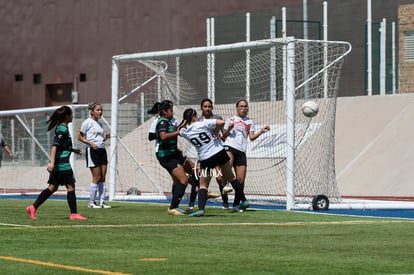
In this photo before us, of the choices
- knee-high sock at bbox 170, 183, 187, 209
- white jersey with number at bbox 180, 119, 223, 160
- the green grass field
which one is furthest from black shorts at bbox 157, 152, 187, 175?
the green grass field

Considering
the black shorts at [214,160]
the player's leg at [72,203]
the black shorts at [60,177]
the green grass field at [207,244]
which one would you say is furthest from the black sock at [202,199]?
the black shorts at [60,177]

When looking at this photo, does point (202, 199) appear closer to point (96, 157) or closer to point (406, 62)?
point (96, 157)

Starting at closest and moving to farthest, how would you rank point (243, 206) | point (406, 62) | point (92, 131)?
point (243, 206) < point (92, 131) < point (406, 62)

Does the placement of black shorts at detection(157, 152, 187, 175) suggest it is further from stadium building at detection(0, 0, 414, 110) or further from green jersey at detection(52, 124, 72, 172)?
stadium building at detection(0, 0, 414, 110)

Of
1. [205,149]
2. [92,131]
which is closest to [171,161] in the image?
[205,149]

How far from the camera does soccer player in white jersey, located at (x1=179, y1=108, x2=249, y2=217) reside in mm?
17484

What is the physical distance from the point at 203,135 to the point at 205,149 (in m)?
0.31

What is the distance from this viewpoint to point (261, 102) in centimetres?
3047

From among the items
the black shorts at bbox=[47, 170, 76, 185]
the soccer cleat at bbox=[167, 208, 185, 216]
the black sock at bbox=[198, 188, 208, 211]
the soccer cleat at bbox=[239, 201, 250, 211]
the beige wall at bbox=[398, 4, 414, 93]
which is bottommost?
the soccer cleat at bbox=[167, 208, 185, 216]

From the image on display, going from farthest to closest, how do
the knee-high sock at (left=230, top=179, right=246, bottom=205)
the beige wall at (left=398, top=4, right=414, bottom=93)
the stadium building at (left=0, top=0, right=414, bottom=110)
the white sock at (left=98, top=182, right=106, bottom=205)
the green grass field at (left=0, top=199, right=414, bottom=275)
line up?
1. the stadium building at (left=0, top=0, right=414, bottom=110)
2. the beige wall at (left=398, top=4, right=414, bottom=93)
3. the white sock at (left=98, top=182, right=106, bottom=205)
4. the knee-high sock at (left=230, top=179, right=246, bottom=205)
5. the green grass field at (left=0, top=199, right=414, bottom=275)

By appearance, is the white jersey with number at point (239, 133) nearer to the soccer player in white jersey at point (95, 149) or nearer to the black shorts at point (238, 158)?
the black shorts at point (238, 158)

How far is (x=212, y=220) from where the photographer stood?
657 inches

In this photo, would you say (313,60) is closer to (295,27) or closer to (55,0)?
(295,27)

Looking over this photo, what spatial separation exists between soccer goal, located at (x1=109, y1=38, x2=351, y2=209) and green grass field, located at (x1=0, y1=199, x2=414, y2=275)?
4.20m
